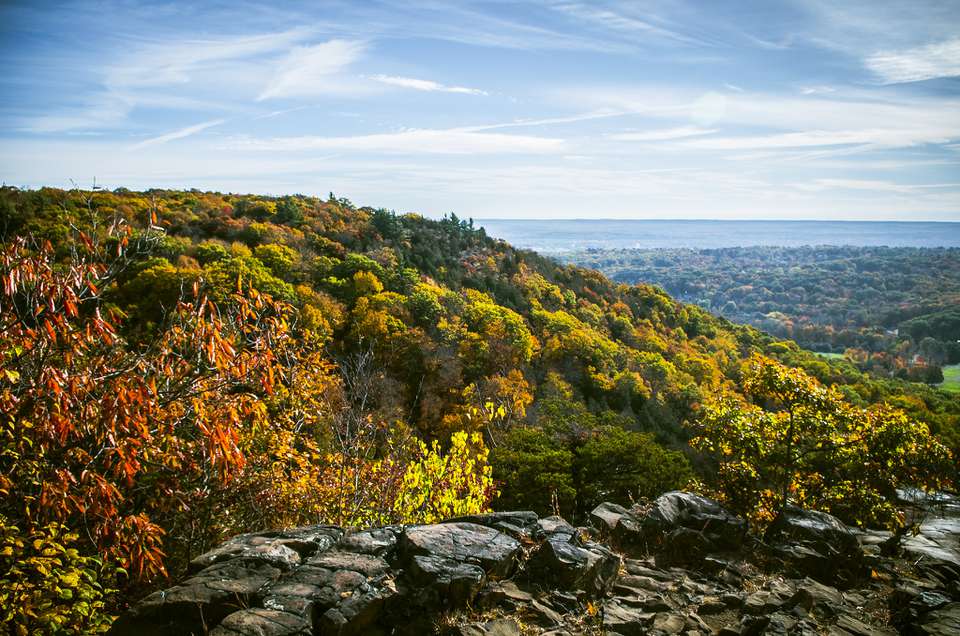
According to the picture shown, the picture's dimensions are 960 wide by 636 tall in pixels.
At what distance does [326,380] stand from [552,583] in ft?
39.9

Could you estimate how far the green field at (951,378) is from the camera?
83.3 meters

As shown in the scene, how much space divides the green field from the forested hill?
77.7 feet

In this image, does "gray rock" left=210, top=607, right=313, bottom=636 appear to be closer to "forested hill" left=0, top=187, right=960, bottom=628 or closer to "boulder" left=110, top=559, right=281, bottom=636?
"boulder" left=110, top=559, right=281, bottom=636

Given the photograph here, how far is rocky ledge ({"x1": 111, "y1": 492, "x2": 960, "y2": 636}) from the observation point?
5.69 metres

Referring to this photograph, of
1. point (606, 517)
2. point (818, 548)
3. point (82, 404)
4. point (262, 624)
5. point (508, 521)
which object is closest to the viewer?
point (262, 624)

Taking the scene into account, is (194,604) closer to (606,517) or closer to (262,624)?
(262,624)

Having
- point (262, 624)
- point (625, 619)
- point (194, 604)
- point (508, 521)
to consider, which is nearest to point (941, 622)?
point (625, 619)

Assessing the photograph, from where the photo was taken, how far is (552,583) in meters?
7.34

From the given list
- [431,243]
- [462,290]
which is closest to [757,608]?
[462,290]

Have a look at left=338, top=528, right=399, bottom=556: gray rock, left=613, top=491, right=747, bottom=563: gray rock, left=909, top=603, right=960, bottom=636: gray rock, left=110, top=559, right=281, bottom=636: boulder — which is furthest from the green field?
left=110, top=559, right=281, bottom=636: boulder

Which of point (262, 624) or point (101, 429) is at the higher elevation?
point (101, 429)

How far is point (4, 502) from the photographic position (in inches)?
241

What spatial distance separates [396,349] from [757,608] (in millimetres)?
26963

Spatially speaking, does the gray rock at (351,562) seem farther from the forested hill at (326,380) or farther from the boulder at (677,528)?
the boulder at (677,528)
